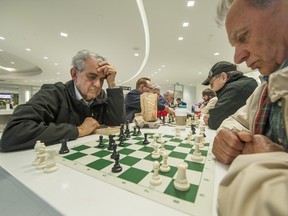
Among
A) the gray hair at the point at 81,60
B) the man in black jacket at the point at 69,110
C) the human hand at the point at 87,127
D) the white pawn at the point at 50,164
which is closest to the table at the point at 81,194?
the white pawn at the point at 50,164

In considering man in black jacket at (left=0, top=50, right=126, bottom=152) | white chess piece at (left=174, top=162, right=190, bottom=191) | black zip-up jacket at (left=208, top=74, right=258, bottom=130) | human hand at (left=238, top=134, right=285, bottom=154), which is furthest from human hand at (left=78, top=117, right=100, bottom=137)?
black zip-up jacket at (left=208, top=74, right=258, bottom=130)

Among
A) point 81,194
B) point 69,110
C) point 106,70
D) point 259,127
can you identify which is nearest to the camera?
point 81,194

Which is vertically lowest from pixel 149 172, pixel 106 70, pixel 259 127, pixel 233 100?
pixel 149 172

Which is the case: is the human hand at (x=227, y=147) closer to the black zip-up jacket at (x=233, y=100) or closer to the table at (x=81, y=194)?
the table at (x=81, y=194)

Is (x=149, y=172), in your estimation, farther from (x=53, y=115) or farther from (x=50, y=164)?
(x=53, y=115)

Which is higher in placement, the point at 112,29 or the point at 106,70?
the point at 112,29

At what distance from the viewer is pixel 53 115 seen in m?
0.99

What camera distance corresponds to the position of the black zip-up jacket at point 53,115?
0.70 meters

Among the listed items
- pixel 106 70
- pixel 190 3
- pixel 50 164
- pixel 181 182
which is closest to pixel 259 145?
pixel 181 182

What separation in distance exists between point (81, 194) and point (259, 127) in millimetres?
728

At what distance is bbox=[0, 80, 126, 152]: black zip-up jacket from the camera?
2.31 ft

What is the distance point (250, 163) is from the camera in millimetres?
292

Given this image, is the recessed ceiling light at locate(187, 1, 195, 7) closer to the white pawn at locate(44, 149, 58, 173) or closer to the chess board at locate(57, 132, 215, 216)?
the chess board at locate(57, 132, 215, 216)

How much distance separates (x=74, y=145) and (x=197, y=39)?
4.44 meters
